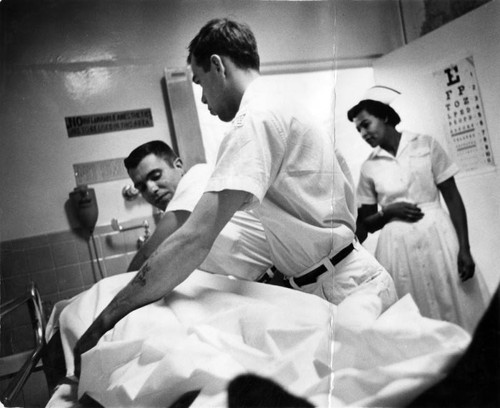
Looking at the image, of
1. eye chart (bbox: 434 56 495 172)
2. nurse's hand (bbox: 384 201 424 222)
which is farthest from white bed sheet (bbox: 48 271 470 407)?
eye chart (bbox: 434 56 495 172)

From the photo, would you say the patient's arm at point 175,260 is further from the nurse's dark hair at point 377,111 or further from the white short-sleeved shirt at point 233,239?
the nurse's dark hair at point 377,111

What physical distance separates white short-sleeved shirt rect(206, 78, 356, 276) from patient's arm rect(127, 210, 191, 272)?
0.29ft

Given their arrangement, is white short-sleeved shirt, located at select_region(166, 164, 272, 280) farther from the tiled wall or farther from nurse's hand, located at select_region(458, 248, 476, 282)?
nurse's hand, located at select_region(458, 248, 476, 282)

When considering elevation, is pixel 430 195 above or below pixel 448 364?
above

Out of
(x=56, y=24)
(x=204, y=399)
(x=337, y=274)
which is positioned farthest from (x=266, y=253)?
(x=56, y=24)

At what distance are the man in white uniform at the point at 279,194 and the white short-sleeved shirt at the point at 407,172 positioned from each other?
0.03 meters

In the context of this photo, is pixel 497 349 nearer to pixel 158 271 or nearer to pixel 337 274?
pixel 337 274

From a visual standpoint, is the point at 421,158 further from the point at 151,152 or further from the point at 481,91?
the point at 151,152

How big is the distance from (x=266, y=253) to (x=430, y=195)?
0.26 m

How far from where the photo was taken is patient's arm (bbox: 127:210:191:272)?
84 centimetres

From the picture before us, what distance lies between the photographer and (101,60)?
0.85 meters

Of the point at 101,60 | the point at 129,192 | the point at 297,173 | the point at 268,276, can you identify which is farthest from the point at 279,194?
the point at 101,60

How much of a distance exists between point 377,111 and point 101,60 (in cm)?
43

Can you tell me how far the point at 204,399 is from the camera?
0.76 metres
